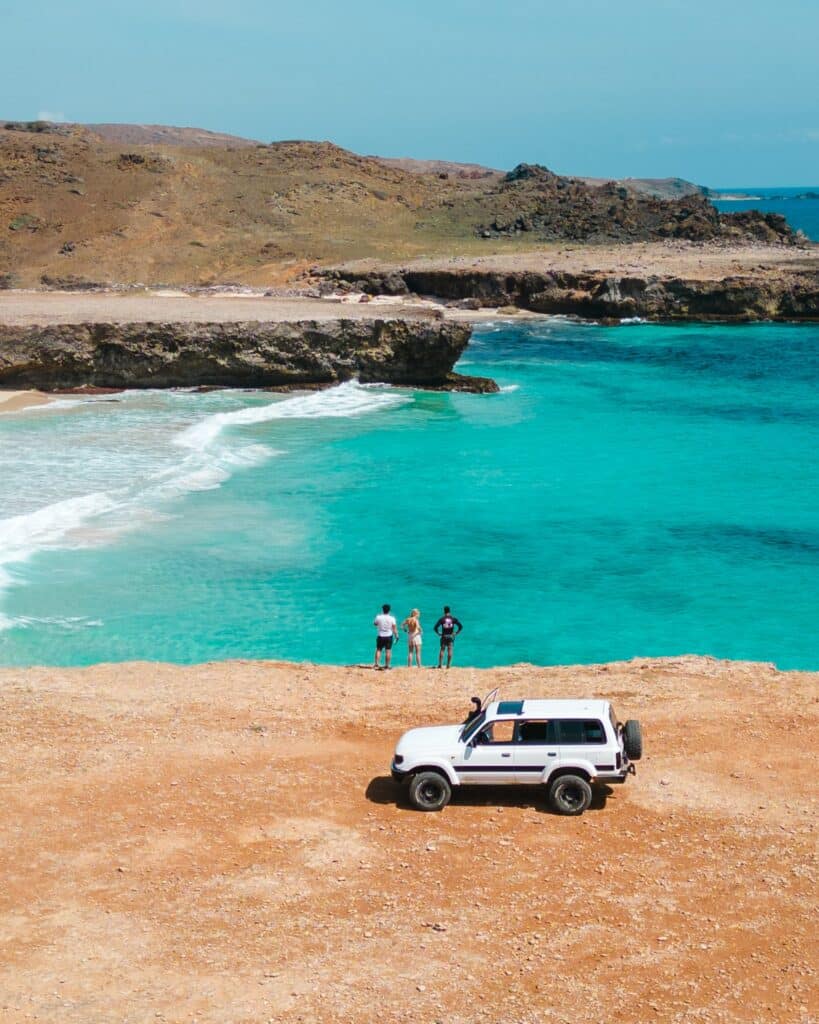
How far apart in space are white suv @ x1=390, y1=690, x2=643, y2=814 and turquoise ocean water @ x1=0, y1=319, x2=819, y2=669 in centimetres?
874

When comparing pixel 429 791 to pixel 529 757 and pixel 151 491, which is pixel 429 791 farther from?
pixel 151 491

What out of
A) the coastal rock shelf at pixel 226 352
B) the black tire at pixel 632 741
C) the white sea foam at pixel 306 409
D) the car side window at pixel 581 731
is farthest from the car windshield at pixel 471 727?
the coastal rock shelf at pixel 226 352

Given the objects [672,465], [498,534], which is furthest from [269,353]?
[498,534]

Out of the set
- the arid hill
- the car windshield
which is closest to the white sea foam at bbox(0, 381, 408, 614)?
the car windshield

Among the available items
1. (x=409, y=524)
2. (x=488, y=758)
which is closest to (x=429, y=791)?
(x=488, y=758)

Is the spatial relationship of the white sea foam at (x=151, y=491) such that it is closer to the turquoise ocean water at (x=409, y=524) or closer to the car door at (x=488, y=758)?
the turquoise ocean water at (x=409, y=524)

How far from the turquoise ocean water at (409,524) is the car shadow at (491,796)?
817cm

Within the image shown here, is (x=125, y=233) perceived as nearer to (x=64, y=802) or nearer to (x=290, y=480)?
(x=290, y=480)

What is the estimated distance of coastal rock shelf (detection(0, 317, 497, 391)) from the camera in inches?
1911

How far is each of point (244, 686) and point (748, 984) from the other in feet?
33.3

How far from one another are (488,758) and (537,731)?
2.16 feet

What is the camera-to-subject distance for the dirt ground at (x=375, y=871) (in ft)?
36.6

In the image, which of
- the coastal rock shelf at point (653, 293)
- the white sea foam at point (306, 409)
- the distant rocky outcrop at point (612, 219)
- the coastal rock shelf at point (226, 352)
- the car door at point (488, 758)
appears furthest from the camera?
the distant rocky outcrop at point (612, 219)

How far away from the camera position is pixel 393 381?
2079 inches
